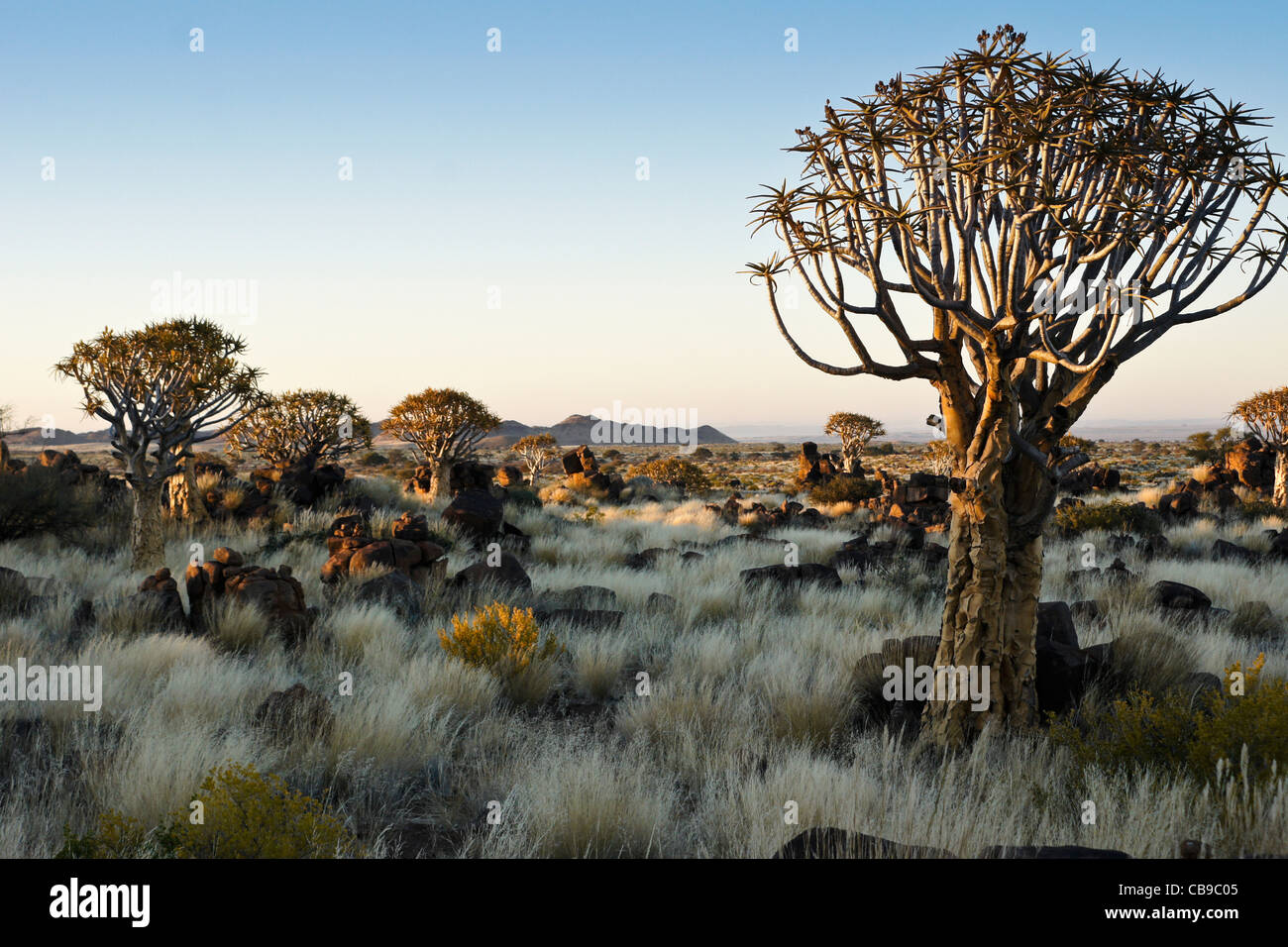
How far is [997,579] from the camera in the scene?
465cm

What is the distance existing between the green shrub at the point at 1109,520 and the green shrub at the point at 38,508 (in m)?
20.8

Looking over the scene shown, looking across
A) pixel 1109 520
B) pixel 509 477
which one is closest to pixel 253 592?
pixel 1109 520

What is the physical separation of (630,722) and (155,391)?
1118 cm

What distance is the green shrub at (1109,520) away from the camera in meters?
17.1

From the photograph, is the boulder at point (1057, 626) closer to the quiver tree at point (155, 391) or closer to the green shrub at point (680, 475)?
the quiver tree at point (155, 391)

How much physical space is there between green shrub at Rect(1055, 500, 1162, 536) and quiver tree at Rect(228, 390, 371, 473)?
71.4ft

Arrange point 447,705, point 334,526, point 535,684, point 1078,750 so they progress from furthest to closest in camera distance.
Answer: point 334,526, point 535,684, point 447,705, point 1078,750

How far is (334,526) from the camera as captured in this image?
1412cm

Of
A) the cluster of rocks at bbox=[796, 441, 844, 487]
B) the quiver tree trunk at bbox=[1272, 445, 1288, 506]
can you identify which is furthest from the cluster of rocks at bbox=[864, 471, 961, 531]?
the quiver tree trunk at bbox=[1272, 445, 1288, 506]

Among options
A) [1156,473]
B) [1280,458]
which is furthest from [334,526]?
[1156,473]

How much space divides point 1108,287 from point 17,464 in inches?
873

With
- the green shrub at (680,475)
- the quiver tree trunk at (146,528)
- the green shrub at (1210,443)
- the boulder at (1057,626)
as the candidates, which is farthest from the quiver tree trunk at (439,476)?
the green shrub at (1210,443)

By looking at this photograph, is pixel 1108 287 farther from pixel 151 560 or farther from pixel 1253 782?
pixel 151 560

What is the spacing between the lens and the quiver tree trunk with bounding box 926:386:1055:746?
4.64m
